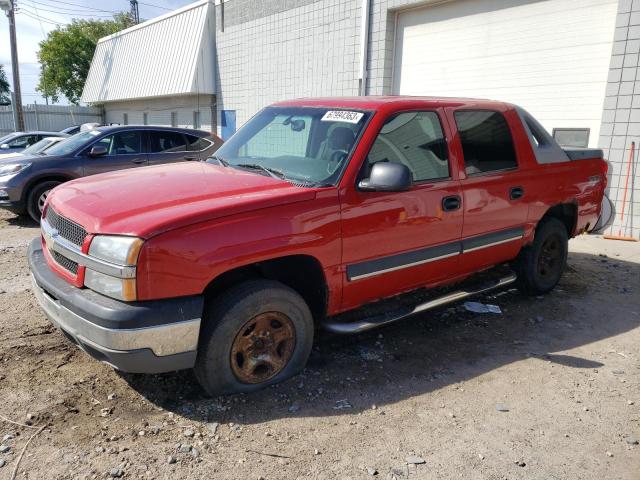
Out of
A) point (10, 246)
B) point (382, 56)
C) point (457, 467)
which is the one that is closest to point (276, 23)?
point (382, 56)

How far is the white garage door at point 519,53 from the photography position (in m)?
8.32

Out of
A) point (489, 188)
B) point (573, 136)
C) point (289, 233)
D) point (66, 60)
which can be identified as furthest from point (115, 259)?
point (66, 60)

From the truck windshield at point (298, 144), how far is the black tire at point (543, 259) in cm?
246

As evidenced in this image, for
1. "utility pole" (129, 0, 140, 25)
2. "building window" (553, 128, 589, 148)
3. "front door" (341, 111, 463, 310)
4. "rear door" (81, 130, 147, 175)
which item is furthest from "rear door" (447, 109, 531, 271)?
"utility pole" (129, 0, 140, 25)

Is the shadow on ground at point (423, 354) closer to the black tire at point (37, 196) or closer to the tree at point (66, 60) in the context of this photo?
the black tire at point (37, 196)

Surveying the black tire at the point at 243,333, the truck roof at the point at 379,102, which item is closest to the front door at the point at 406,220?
the truck roof at the point at 379,102

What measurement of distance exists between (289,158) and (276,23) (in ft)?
40.5

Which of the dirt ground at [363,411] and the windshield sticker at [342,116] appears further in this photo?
the windshield sticker at [342,116]

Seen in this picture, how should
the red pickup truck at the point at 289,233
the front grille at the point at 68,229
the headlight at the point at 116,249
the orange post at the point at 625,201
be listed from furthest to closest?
the orange post at the point at 625,201 → the front grille at the point at 68,229 → the red pickup truck at the point at 289,233 → the headlight at the point at 116,249

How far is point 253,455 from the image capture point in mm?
2742

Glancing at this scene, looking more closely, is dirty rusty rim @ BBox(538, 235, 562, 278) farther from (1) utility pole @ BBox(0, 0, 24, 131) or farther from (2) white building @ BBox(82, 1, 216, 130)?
(1) utility pole @ BBox(0, 0, 24, 131)

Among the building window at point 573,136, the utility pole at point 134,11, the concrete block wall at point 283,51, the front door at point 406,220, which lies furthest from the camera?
the utility pole at point 134,11

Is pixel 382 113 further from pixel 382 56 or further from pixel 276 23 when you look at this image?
pixel 276 23

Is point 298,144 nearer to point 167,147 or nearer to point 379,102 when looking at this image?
point 379,102
